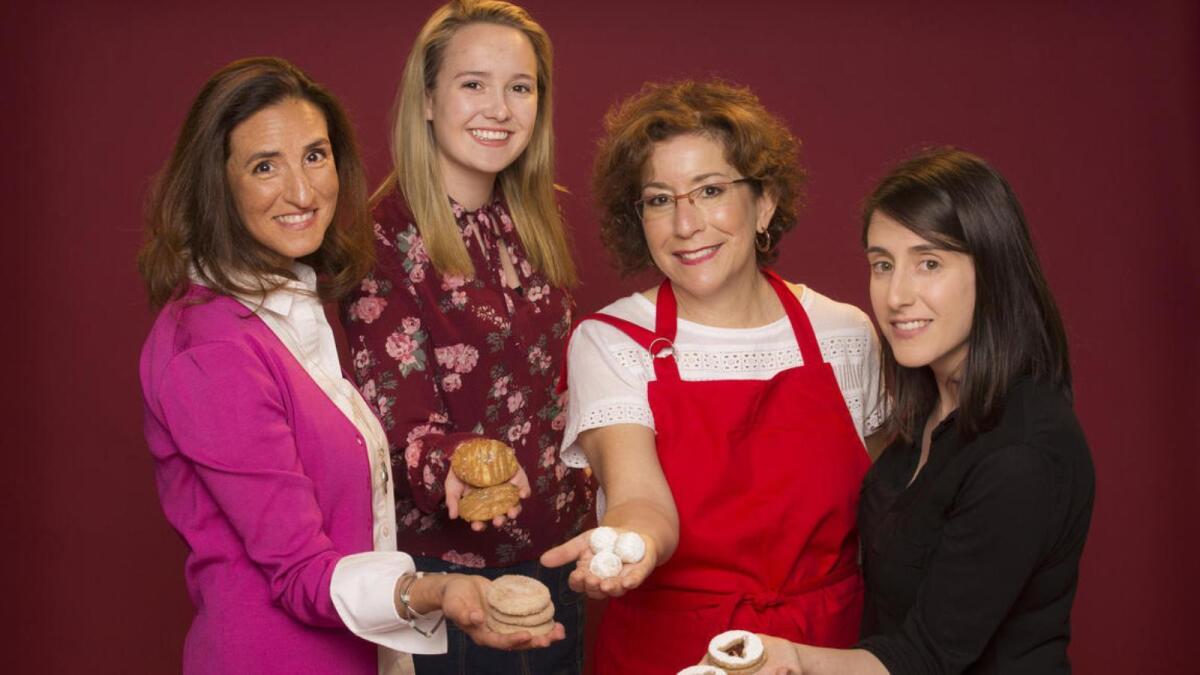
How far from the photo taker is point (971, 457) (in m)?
2.43

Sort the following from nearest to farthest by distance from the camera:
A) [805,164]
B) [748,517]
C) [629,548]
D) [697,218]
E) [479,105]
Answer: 1. [629,548]
2. [748,517]
3. [697,218]
4. [479,105]
5. [805,164]

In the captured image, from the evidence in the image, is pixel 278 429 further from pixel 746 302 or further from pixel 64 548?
pixel 64 548

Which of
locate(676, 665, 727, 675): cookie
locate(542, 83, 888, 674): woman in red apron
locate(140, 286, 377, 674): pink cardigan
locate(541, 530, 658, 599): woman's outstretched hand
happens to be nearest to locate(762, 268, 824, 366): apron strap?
locate(542, 83, 888, 674): woman in red apron

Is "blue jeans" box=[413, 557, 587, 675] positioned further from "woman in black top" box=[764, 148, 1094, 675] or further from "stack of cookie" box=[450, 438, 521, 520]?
"woman in black top" box=[764, 148, 1094, 675]

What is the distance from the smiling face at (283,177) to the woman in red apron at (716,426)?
2.20 feet

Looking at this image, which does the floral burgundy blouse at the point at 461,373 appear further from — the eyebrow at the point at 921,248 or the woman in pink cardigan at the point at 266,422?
the eyebrow at the point at 921,248

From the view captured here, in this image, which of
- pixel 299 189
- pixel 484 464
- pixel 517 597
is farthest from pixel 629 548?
pixel 299 189

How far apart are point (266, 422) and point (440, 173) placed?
118cm

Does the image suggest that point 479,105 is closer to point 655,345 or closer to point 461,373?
point 461,373

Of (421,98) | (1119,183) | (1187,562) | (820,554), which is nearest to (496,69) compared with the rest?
(421,98)

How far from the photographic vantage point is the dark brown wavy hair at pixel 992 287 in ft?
8.11

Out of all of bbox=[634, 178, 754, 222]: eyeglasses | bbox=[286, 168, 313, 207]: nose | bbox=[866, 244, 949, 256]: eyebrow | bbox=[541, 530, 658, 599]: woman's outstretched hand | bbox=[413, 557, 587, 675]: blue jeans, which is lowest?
bbox=[413, 557, 587, 675]: blue jeans

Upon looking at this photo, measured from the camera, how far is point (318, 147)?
280 centimetres

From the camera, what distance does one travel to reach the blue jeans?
331 centimetres
